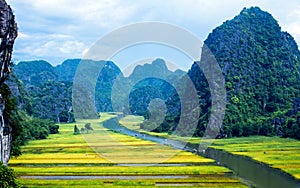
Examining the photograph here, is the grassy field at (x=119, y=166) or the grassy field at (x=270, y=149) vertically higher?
the grassy field at (x=270, y=149)

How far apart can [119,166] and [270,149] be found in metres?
18.3

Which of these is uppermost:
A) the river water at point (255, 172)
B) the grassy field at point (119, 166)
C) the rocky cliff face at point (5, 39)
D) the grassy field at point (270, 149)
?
the rocky cliff face at point (5, 39)

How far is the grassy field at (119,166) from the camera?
26.1 m

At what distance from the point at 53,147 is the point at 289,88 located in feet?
150

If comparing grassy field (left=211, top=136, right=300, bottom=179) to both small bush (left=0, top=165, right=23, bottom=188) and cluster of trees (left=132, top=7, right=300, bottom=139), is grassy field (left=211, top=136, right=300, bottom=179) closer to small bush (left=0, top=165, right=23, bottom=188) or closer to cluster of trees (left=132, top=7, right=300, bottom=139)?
cluster of trees (left=132, top=7, right=300, bottom=139)

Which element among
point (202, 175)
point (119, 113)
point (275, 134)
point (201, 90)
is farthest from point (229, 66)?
point (202, 175)

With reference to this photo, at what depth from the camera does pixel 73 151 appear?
41.6 metres

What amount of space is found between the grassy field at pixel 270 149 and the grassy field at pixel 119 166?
515 centimetres

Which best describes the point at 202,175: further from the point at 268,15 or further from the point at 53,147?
the point at 268,15

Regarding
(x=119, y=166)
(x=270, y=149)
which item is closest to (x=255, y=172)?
(x=119, y=166)

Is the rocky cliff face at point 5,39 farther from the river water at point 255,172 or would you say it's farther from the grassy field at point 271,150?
the grassy field at point 271,150

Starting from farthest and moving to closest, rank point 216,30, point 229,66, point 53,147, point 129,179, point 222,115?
1. point 216,30
2. point 229,66
3. point 222,115
4. point 53,147
5. point 129,179

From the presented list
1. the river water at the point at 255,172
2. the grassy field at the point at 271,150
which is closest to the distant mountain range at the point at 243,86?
the grassy field at the point at 271,150

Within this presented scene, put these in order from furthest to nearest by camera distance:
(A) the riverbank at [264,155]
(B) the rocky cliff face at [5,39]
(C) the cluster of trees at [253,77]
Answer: (C) the cluster of trees at [253,77], (A) the riverbank at [264,155], (B) the rocky cliff face at [5,39]
